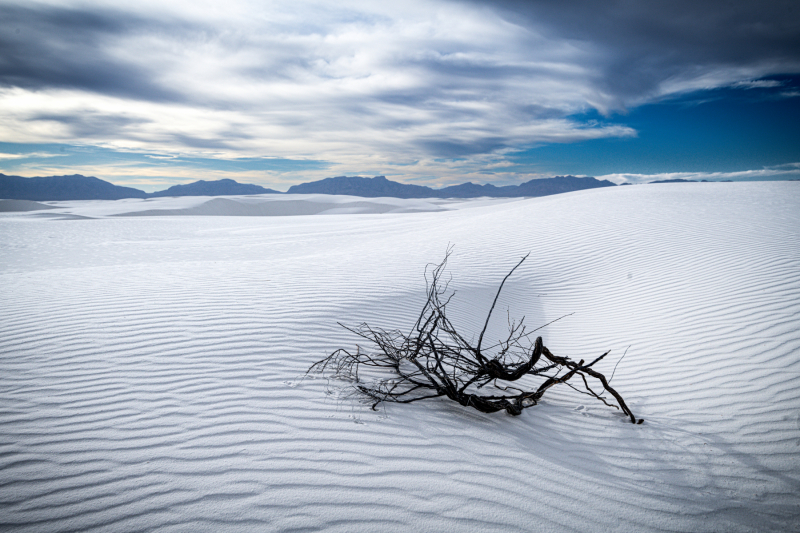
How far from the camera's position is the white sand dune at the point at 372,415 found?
252cm

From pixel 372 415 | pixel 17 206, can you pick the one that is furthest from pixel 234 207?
pixel 372 415

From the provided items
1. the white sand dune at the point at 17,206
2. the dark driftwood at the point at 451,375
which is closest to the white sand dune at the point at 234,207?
the white sand dune at the point at 17,206

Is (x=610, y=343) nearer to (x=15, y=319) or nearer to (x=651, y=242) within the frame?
(x=651, y=242)

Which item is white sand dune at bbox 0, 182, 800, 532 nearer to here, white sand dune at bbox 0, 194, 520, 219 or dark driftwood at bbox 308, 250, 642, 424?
dark driftwood at bbox 308, 250, 642, 424

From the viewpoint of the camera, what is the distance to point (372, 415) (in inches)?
139

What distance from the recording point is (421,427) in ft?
11.1

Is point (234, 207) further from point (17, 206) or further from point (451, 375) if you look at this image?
point (451, 375)

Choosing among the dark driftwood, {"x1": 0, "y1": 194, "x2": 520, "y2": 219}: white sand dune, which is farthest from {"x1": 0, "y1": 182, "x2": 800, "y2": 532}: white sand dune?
{"x1": 0, "y1": 194, "x2": 520, "y2": 219}: white sand dune

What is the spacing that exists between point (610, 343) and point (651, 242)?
14.9ft

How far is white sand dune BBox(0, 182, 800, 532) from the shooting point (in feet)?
8.25

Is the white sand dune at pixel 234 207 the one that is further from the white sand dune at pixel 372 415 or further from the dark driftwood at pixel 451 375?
the dark driftwood at pixel 451 375

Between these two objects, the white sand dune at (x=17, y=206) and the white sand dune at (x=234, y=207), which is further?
the white sand dune at (x=17, y=206)

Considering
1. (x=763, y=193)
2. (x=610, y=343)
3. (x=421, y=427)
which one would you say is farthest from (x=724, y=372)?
(x=763, y=193)

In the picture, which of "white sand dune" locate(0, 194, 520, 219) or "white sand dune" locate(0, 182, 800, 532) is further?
"white sand dune" locate(0, 194, 520, 219)
